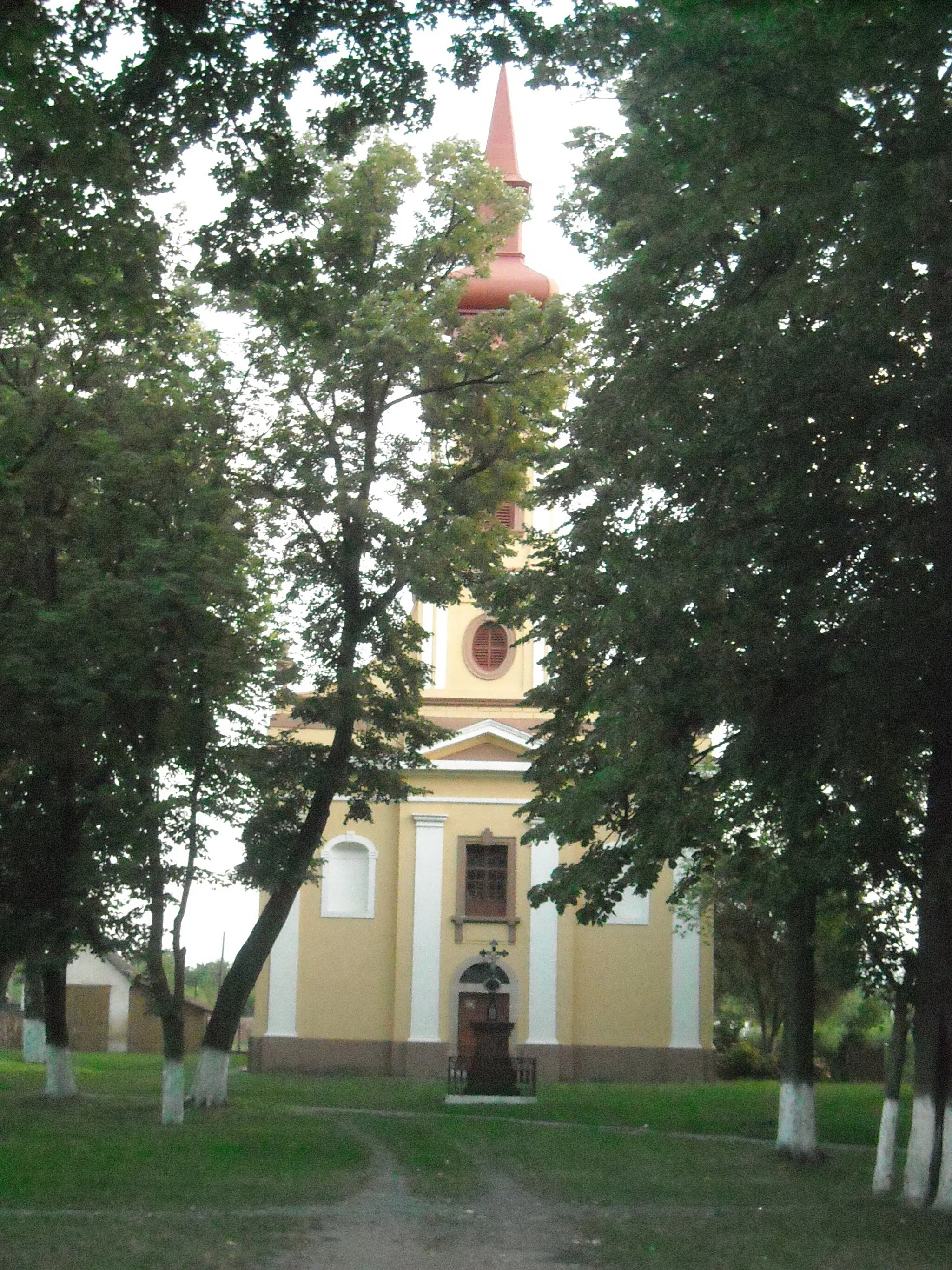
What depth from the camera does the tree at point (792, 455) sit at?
10.8 m

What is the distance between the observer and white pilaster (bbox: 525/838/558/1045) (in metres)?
35.4

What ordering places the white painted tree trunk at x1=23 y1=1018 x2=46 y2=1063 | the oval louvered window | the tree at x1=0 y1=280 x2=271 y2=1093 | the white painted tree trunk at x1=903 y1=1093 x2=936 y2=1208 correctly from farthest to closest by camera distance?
the white painted tree trunk at x1=23 y1=1018 x2=46 y2=1063
the oval louvered window
the tree at x1=0 y1=280 x2=271 y2=1093
the white painted tree trunk at x1=903 y1=1093 x2=936 y2=1208

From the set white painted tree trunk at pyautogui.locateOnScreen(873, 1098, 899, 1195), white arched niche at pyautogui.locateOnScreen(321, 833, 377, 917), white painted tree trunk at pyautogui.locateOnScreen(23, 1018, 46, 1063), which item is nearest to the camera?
white painted tree trunk at pyautogui.locateOnScreen(873, 1098, 899, 1195)

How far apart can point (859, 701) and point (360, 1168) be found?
7644 millimetres

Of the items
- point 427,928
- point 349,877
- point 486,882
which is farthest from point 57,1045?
point 486,882

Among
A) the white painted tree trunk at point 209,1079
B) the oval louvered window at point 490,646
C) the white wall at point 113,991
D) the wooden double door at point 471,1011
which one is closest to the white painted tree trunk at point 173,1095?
the white painted tree trunk at point 209,1079

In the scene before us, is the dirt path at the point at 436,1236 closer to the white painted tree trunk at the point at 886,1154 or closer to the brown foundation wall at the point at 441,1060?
the white painted tree trunk at the point at 886,1154

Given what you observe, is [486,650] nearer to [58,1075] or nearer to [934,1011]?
[58,1075]

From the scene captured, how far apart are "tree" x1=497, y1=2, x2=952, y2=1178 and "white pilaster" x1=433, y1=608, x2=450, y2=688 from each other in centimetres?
2306

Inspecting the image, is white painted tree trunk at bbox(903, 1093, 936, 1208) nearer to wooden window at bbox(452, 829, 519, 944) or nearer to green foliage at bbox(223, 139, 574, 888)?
green foliage at bbox(223, 139, 574, 888)

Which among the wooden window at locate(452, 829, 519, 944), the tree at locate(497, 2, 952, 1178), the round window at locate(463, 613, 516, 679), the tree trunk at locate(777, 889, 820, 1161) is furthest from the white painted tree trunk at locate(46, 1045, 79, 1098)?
the round window at locate(463, 613, 516, 679)

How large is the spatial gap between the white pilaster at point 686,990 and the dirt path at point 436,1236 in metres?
22.1

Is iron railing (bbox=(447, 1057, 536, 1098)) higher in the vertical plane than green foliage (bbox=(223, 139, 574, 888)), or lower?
lower

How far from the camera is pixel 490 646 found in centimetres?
3875
